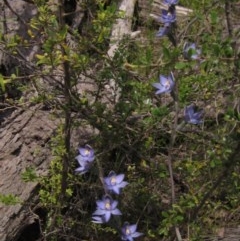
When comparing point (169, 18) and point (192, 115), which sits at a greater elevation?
point (169, 18)

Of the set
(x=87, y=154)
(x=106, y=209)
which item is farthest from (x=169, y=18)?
(x=106, y=209)

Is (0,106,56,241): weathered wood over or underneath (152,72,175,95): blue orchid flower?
underneath

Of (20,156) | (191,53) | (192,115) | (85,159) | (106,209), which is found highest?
(191,53)

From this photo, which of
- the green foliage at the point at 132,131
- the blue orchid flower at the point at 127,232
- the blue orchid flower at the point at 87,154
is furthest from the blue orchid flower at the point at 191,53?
the blue orchid flower at the point at 127,232

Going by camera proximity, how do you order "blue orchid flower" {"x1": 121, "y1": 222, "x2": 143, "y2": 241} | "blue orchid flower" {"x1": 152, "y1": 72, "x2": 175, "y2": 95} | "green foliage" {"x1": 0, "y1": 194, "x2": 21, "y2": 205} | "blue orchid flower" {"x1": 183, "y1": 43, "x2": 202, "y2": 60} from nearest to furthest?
"blue orchid flower" {"x1": 183, "y1": 43, "x2": 202, "y2": 60}
"blue orchid flower" {"x1": 152, "y1": 72, "x2": 175, "y2": 95}
"blue orchid flower" {"x1": 121, "y1": 222, "x2": 143, "y2": 241}
"green foliage" {"x1": 0, "y1": 194, "x2": 21, "y2": 205}

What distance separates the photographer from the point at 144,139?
3.25m

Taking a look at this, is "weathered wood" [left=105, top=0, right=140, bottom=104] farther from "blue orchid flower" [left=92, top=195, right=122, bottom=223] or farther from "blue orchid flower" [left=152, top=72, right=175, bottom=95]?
"blue orchid flower" [left=92, top=195, right=122, bottom=223]

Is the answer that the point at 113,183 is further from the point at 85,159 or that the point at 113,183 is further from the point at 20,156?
the point at 20,156

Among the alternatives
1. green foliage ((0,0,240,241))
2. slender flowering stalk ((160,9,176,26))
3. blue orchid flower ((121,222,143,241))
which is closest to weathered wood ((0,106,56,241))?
green foliage ((0,0,240,241))

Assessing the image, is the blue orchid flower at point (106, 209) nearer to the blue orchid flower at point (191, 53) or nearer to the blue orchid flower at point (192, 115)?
the blue orchid flower at point (192, 115)

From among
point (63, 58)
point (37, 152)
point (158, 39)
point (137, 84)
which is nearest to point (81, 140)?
point (37, 152)

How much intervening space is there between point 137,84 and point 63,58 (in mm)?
492

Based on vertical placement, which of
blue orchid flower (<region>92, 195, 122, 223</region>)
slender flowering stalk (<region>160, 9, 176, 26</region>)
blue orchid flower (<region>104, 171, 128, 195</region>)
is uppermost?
slender flowering stalk (<region>160, 9, 176, 26</region>)

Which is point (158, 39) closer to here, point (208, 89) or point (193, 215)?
point (208, 89)
